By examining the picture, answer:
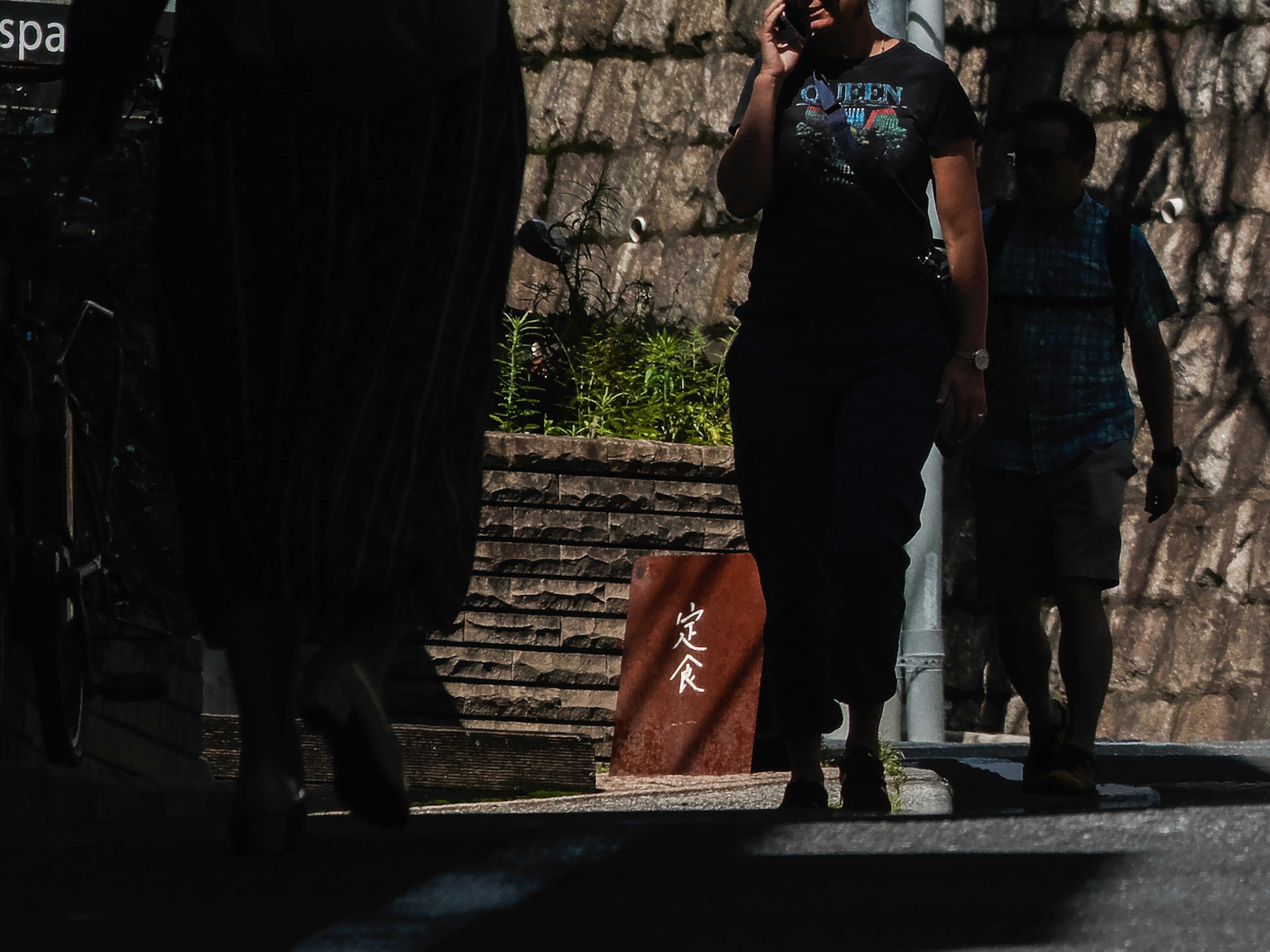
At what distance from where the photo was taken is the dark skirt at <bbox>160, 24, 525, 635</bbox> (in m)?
2.55

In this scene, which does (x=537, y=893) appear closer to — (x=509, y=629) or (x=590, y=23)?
(x=509, y=629)

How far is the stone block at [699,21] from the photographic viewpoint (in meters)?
10.1

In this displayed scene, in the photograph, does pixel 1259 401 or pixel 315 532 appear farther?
pixel 1259 401

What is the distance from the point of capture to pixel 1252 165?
29.3 ft

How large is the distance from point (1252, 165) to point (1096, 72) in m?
0.85

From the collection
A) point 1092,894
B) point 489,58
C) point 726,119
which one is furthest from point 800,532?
point 726,119

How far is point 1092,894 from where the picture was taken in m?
2.09

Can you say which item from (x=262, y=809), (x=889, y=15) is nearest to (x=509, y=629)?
(x=889, y=15)

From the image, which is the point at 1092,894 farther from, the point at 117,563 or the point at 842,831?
the point at 117,563

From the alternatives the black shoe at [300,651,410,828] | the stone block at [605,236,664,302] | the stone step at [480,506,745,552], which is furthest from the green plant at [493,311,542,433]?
the black shoe at [300,651,410,828]

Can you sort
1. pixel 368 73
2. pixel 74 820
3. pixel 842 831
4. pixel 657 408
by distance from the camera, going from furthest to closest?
1. pixel 657 408
2. pixel 74 820
3. pixel 842 831
4. pixel 368 73

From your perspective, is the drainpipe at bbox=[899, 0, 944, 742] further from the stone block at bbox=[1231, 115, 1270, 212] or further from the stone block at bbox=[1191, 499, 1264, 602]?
the stone block at bbox=[1231, 115, 1270, 212]

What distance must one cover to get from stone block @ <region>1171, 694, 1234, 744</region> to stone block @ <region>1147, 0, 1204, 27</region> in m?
3.00

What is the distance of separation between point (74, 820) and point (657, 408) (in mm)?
3775
